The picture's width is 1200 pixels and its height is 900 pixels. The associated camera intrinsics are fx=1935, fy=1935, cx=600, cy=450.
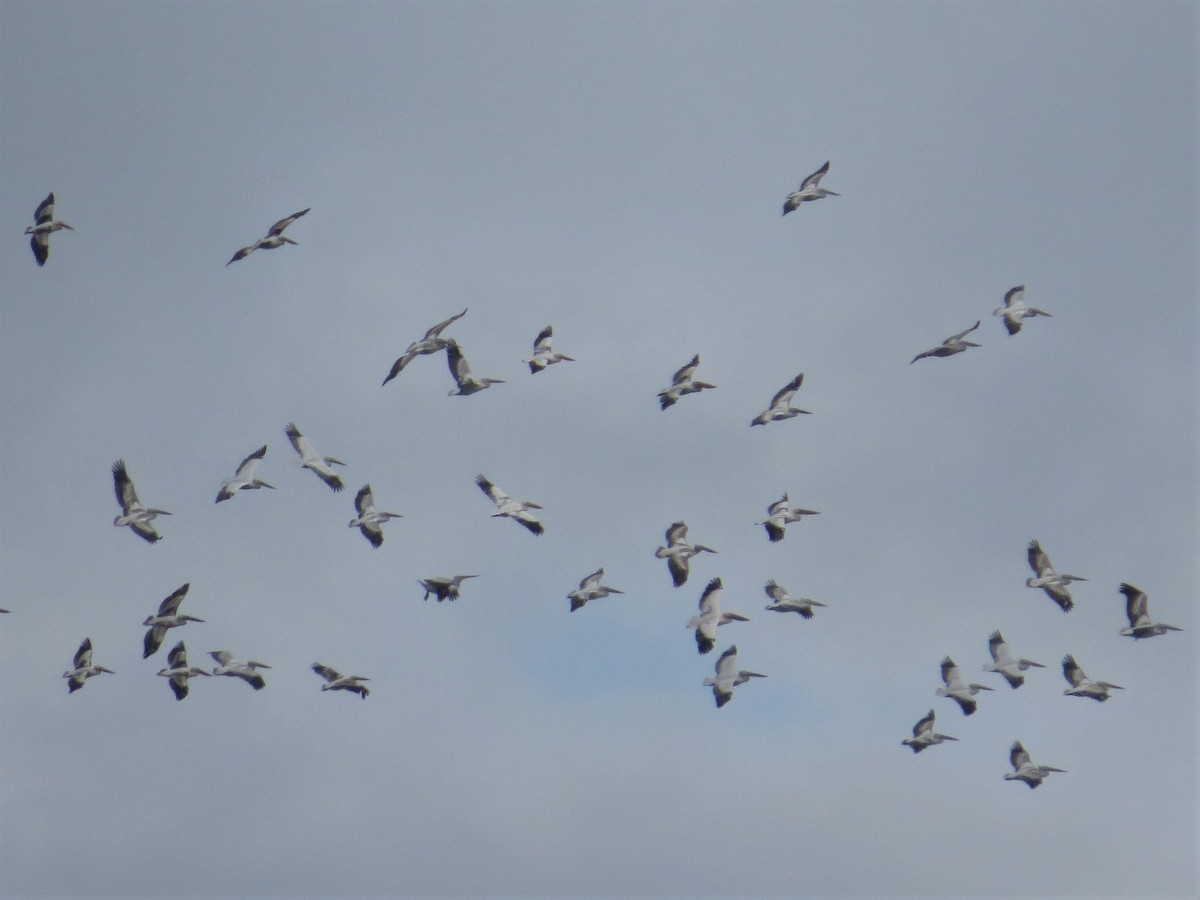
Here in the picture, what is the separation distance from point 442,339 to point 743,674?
11.6m

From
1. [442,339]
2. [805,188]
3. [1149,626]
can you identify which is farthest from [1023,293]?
[442,339]

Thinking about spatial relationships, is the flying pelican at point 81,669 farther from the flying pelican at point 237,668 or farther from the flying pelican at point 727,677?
the flying pelican at point 727,677

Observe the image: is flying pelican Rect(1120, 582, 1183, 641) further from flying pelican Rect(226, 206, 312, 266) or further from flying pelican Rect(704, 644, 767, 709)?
flying pelican Rect(226, 206, 312, 266)

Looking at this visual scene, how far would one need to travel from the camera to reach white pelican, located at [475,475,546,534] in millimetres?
46750

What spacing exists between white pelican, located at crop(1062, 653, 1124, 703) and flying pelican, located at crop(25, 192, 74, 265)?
2777cm

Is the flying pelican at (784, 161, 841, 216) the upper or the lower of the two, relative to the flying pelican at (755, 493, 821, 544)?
upper

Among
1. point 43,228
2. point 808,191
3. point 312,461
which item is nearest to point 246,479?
point 312,461

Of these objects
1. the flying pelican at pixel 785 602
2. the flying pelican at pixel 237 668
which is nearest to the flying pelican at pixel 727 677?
the flying pelican at pixel 785 602

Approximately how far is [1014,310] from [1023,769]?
487 inches

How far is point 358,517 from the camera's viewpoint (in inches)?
1912

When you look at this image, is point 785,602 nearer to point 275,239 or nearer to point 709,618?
point 709,618

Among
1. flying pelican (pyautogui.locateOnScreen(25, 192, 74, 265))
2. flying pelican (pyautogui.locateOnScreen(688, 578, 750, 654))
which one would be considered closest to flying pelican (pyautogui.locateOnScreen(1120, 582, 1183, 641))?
flying pelican (pyautogui.locateOnScreen(688, 578, 750, 654))

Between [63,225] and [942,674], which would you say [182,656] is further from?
[942,674]

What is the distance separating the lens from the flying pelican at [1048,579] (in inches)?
1932
